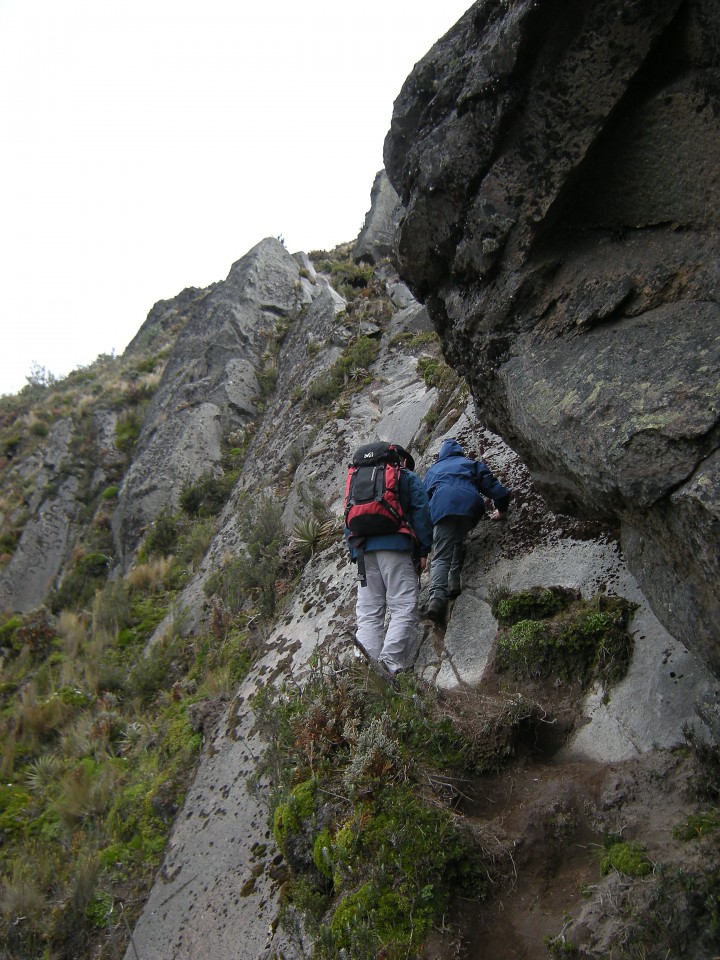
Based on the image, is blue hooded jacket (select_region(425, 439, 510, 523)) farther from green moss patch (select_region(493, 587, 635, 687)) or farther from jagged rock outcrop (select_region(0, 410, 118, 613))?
jagged rock outcrop (select_region(0, 410, 118, 613))

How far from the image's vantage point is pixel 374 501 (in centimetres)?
598

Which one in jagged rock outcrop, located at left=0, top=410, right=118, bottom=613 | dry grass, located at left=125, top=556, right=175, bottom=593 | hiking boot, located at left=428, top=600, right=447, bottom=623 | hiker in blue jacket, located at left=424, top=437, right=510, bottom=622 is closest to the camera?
hiking boot, located at left=428, top=600, right=447, bottom=623

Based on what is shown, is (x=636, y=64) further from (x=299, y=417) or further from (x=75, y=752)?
(x=299, y=417)

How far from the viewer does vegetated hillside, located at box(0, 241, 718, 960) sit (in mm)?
3307

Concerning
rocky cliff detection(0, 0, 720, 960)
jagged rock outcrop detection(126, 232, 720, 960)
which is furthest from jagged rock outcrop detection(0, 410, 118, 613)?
rocky cliff detection(0, 0, 720, 960)

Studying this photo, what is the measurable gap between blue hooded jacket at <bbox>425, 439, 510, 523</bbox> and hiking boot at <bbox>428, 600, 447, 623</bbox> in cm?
74

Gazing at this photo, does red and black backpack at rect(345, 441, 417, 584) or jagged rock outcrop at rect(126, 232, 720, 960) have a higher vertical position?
red and black backpack at rect(345, 441, 417, 584)

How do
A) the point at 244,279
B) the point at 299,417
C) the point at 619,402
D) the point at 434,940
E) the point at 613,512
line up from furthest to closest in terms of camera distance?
the point at 244,279
the point at 299,417
the point at 613,512
the point at 619,402
the point at 434,940

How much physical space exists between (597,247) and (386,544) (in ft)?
9.77

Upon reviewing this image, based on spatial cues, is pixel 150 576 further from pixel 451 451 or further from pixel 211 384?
pixel 451 451

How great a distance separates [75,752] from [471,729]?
630 cm

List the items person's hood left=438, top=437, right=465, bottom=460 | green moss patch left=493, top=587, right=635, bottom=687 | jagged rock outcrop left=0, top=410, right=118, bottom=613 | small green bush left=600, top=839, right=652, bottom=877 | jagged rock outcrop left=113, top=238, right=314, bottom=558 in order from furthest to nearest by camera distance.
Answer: jagged rock outcrop left=0, top=410, right=118, bottom=613
jagged rock outcrop left=113, top=238, right=314, bottom=558
person's hood left=438, top=437, right=465, bottom=460
green moss patch left=493, top=587, right=635, bottom=687
small green bush left=600, top=839, right=652, bottom=877

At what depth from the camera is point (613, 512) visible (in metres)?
4.01

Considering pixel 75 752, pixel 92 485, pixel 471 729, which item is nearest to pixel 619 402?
pixel 471 729
